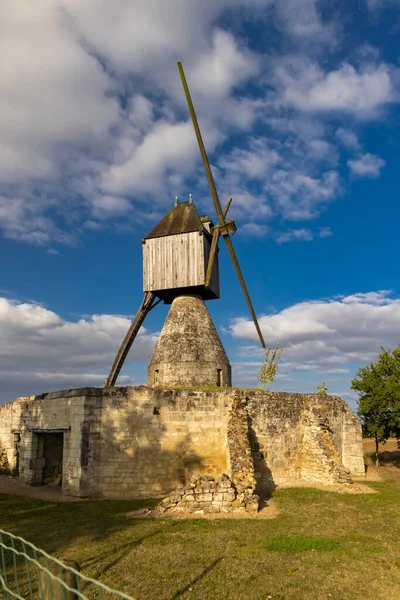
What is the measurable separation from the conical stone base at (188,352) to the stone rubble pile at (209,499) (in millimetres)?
6144

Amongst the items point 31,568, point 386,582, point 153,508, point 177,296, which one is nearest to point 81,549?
point 31,568

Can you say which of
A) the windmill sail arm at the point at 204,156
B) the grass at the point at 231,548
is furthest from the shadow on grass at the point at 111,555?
the windmill sail arm at the point at 204,156

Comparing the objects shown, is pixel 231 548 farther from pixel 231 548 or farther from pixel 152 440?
pixel 152 440

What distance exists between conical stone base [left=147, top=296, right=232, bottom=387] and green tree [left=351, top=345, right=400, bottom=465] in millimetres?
8226

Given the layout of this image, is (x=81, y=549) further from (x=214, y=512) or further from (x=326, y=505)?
(x=326, y=505)

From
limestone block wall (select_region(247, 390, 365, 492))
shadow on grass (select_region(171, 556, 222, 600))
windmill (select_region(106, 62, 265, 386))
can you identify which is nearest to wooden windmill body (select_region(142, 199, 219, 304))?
windmill (select_region(106, 62, 265, 386))

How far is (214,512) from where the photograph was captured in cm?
1161

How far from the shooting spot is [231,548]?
877 centimetres

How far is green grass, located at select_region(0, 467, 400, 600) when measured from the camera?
695 centimetres

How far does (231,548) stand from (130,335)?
492 inches

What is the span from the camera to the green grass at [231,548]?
695 centimetres

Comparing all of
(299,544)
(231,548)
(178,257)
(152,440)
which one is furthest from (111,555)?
(178,257)

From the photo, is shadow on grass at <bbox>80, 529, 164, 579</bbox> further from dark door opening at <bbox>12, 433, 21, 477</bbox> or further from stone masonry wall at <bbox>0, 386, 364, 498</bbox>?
dark door opening at <bbox>12, 433, 21, 477</bbox>

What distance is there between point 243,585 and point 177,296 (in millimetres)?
14367
